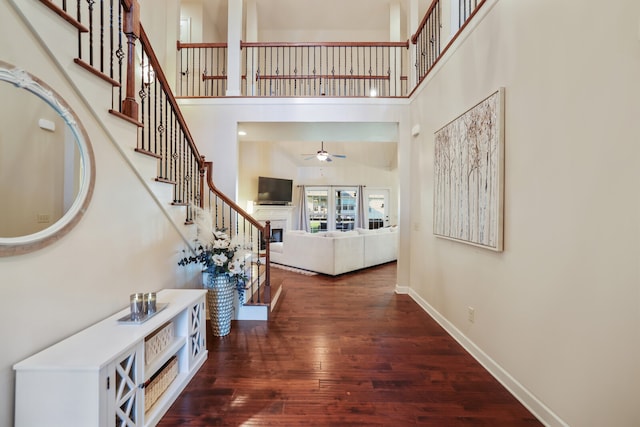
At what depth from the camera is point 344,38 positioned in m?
7.17

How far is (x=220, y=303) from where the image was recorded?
109 inches

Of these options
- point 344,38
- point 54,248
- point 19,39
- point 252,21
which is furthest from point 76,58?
point 344,38

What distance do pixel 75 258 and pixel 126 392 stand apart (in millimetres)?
798

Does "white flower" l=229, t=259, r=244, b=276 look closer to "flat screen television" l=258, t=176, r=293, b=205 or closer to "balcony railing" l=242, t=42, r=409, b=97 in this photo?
"balcony railing" l=242, t=42, r=409, b=97

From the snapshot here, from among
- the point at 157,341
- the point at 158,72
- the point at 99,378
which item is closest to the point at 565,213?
the point at 99,378

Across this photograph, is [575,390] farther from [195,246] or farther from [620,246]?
[195,246]

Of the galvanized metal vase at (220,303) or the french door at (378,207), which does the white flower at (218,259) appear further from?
the french door at (378,207)

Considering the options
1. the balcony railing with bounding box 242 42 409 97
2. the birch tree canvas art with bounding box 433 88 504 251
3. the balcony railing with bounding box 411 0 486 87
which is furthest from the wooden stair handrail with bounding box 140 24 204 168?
the balcony railing with bounding box 411 0 486 87

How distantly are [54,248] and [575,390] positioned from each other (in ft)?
9.59

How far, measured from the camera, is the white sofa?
17.8ft

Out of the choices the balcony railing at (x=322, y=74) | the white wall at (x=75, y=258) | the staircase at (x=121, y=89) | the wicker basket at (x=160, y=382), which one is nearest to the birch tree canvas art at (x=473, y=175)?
the staircase at (x=121, y=89)

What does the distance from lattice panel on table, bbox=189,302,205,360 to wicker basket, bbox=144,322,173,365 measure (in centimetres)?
20

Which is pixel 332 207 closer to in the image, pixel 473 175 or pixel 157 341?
pixel 473 175

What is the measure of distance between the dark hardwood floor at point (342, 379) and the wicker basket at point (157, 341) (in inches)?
15.2
